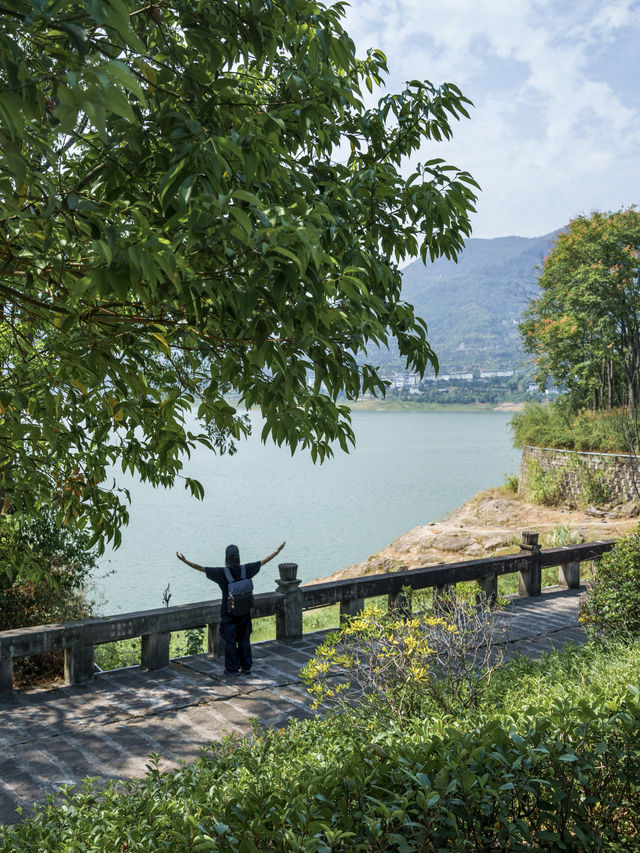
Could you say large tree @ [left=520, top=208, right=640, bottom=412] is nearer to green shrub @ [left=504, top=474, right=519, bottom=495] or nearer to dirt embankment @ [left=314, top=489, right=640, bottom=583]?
green shrub @ [left=504, top=474, right=519, bottom=495]

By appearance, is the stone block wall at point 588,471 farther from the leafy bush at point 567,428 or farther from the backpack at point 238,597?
the backpack at point 238,597

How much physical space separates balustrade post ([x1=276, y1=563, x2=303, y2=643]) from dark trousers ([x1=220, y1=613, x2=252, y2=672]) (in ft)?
4.30

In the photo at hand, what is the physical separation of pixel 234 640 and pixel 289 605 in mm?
1407

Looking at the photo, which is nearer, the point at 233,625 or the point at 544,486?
the point at 233,625

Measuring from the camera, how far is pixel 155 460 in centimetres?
591

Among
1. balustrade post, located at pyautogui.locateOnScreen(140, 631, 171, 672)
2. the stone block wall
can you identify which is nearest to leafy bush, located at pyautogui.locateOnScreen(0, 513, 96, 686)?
balustrade post, located at pyautogui.locateOnScreen(140, 631, 171, 672)

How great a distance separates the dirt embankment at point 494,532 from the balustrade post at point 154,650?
14.9 meters

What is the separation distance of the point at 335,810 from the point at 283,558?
31.4m

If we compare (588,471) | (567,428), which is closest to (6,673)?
(588,471)

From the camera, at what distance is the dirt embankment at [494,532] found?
23.7 m

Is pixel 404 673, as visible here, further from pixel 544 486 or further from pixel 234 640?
pixel 544 486

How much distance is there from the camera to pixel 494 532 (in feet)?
Result: 85.9

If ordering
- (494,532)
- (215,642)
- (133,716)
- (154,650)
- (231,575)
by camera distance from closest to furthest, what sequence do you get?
1. (133,716)
2. (231,575)
3. (154,650)
4. (215,642)
5. (494,532)

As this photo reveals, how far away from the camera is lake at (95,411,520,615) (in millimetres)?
27422
